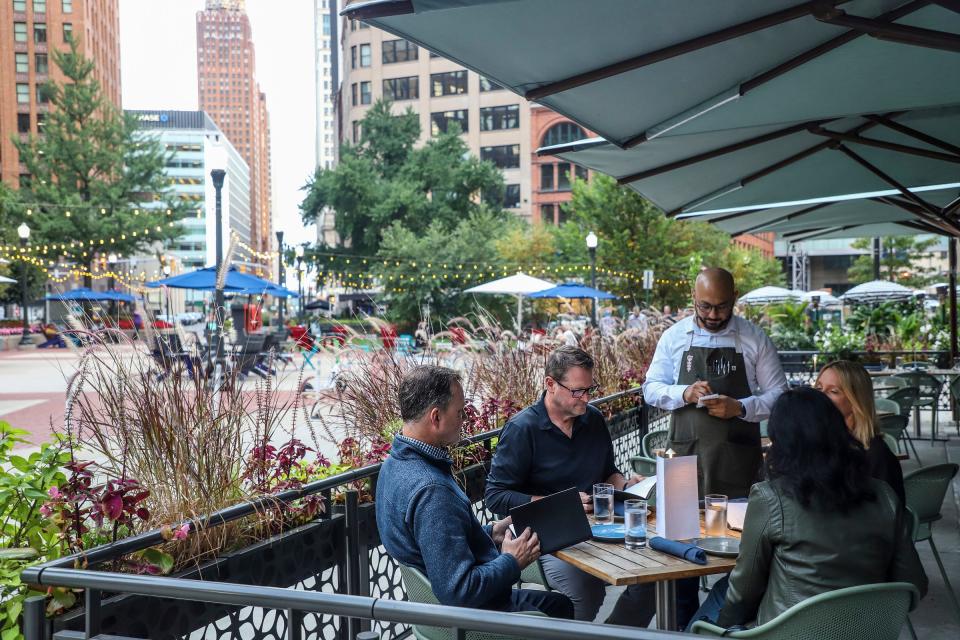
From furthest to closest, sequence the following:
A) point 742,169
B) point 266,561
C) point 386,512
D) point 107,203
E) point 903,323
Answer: point 107,203
point 903,323
point 742,169
point 266,561
point 386,512

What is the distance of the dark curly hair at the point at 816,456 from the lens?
252 centimetres

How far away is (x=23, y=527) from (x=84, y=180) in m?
50.8

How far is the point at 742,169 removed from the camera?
20.5 ft

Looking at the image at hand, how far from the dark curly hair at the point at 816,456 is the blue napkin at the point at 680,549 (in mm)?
464

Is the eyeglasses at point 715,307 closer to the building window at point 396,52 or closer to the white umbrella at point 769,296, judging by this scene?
the white umbrella at point 769,296

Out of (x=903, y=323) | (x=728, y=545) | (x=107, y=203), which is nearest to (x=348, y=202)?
(x=107, y=203)

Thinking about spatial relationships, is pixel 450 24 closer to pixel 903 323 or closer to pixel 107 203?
pixel 903 323

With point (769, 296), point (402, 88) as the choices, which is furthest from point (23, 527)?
point (402, 88)

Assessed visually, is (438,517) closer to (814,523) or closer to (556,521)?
(556,521)

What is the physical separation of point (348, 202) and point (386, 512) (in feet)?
154

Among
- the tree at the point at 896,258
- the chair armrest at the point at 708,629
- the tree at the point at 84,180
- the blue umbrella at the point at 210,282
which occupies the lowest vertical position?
the chair armrest at the point at 708,629

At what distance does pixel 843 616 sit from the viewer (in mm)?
2402

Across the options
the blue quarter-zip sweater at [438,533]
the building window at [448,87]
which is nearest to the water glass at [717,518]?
the blue quarter-zip sweater at [438,533]

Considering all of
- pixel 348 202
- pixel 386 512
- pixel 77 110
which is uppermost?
pixel 77 110
